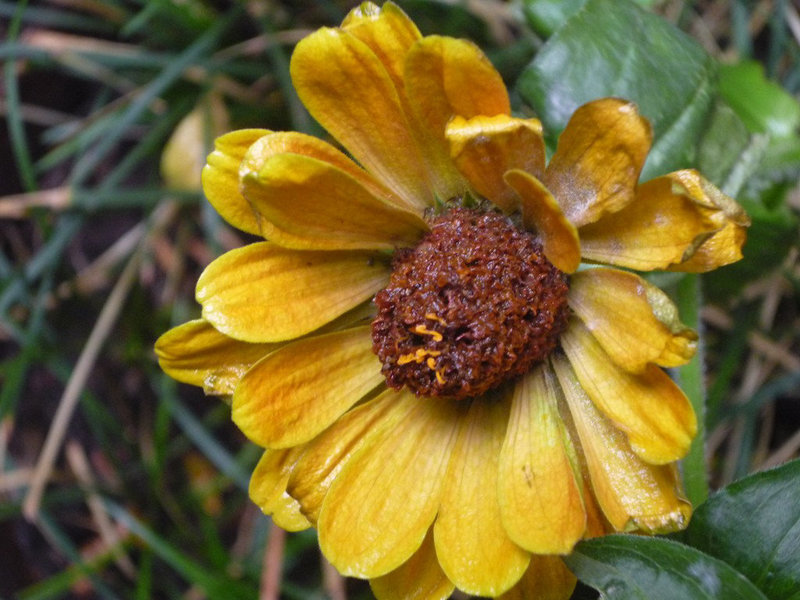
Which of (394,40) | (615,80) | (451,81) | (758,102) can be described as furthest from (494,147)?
(758,102)

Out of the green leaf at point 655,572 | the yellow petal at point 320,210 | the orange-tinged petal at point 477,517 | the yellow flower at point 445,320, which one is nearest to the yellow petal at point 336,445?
the yellow flower at point 445,320

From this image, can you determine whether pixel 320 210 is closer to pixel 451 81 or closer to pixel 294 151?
pixel 294 151

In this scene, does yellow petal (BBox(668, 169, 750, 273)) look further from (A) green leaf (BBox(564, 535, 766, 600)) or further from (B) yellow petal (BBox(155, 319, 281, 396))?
(B) yellow petal (BBox(155, 319, 281, 396))

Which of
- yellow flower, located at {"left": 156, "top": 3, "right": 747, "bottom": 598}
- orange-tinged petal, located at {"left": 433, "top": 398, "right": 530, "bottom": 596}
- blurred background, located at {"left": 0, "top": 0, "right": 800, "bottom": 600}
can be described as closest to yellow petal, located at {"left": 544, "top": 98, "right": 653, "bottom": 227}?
yellow flower, located at {"left": 156, "top": 3, "right": 747, "bottom": 598}

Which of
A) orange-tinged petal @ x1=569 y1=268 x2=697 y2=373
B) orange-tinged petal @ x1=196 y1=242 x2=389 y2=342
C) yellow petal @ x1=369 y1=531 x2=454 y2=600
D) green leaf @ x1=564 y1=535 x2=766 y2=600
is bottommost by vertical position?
yellow petal @ x1=369 y1=531 x2=454 y2=600

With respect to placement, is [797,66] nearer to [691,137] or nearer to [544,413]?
[691,137]

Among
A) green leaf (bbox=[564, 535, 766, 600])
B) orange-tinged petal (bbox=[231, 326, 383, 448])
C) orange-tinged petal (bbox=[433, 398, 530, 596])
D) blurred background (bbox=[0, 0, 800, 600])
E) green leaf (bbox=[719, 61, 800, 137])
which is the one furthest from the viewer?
blurred background (bbox=[0, 0, 800, 600])
